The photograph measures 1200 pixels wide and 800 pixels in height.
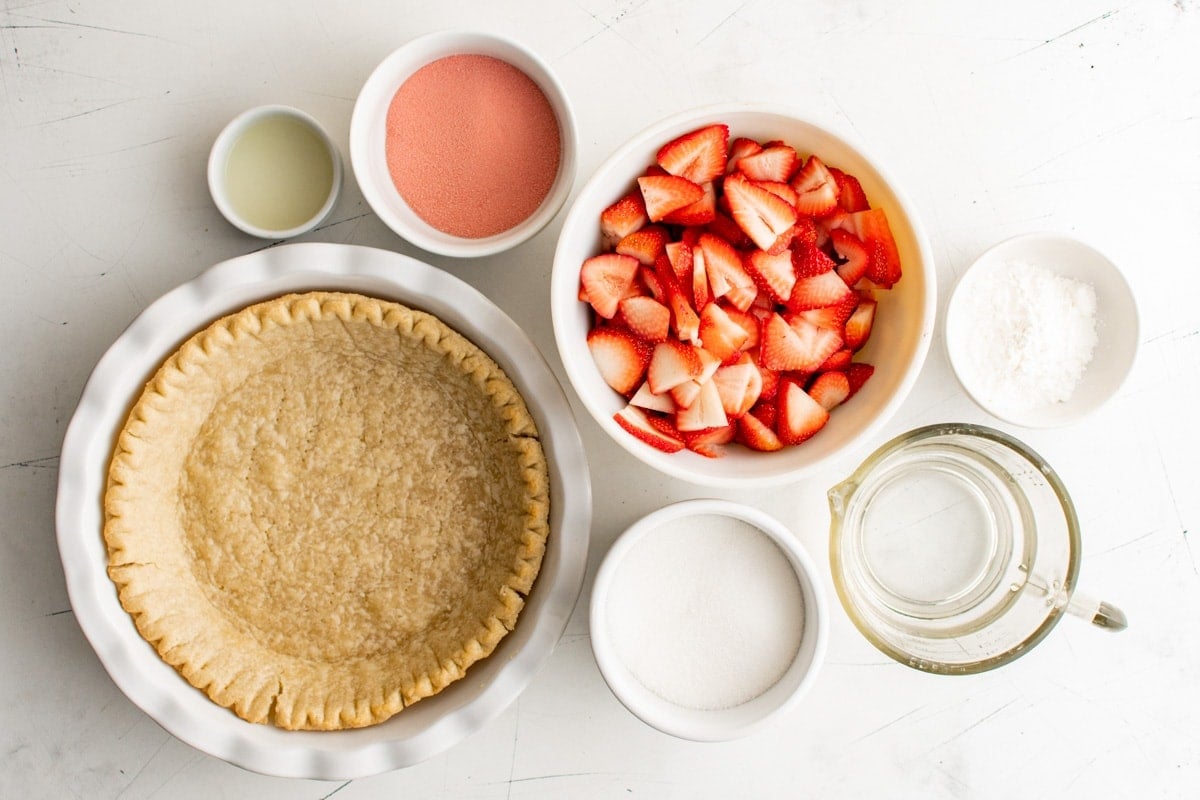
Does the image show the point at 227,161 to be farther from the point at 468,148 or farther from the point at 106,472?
the point at 106,472

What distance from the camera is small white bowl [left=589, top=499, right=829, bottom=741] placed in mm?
1575

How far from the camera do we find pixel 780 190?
153 cm

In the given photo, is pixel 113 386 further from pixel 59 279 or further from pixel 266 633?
pixel 266 633

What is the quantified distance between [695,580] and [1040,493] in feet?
2.26

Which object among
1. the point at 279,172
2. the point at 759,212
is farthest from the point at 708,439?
the point at 279,172

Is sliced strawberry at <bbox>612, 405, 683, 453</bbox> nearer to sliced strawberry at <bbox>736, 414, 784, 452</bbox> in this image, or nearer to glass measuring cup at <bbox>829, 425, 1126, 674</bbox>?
sliced strawberry at <bbox>736, 414, 784, 452</bbox>

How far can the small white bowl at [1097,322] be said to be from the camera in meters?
1.71

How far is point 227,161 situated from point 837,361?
1.20 metres

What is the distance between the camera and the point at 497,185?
65.9 inches

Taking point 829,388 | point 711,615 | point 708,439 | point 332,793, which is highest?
point 829,388

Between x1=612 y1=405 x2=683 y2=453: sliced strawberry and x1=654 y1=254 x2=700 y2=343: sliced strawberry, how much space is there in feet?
0.52

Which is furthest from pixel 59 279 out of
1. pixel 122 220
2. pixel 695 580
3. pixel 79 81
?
pixel 695 580

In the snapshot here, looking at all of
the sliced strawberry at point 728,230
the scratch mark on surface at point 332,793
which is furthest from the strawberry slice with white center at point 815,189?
the scratch mark on surface at point 332,793

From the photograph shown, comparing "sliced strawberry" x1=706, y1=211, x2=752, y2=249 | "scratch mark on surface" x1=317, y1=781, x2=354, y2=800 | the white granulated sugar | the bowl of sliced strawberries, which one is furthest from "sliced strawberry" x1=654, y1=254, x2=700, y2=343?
"scratch mark on surface" x1=317, y1=781, x2=354, y2=800
